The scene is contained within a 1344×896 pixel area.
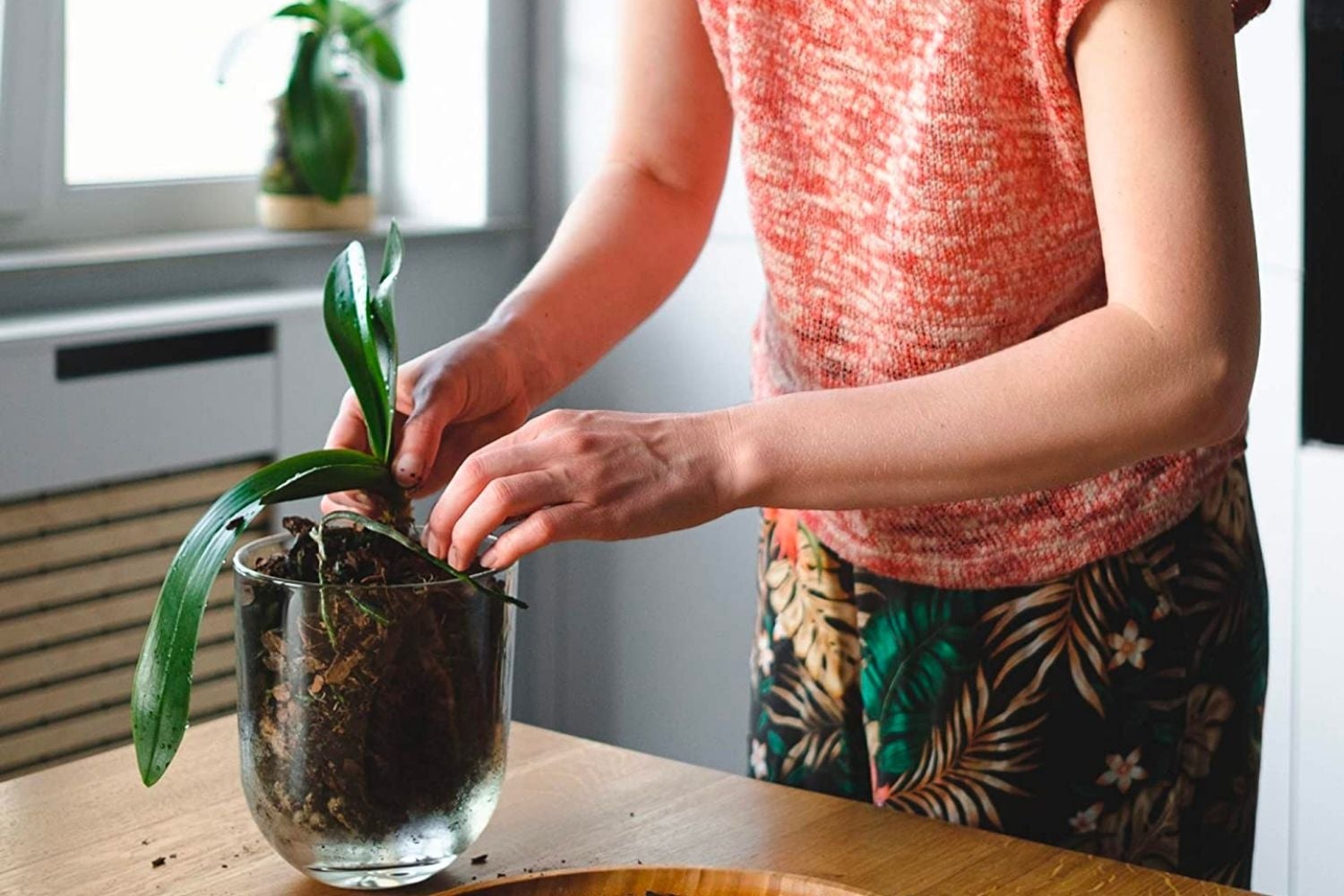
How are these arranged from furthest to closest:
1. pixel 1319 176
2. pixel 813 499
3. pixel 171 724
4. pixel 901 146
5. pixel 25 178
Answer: pixel 25 178
pixel 1319 176
pixel 901 146
pixel 813 499
pixel 171 724

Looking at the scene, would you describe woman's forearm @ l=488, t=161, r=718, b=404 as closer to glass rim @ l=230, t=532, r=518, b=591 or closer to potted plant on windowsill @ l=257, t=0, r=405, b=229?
glass rim @ l=230, t=532, r=518, b=591

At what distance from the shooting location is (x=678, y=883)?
0.91 metres

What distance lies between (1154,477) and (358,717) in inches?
22.7

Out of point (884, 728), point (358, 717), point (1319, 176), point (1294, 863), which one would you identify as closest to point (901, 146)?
point (884, 728)

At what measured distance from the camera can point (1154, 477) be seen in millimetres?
1189

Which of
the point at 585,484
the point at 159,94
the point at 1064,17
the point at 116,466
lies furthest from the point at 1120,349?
the point at 159,94

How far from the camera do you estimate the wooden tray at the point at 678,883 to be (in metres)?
0.90

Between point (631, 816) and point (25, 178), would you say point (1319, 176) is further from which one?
point (25, 178)

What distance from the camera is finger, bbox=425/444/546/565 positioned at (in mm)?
919

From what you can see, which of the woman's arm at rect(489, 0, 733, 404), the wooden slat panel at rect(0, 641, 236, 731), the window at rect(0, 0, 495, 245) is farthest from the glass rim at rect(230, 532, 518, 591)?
the window at rect(0, 0, 495, 245)

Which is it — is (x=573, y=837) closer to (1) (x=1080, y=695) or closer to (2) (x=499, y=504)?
(2) (x=499, y=504)

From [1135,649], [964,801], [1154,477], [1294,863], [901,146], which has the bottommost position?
[1294,863]

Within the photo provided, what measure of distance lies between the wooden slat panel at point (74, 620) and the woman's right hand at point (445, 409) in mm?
1065

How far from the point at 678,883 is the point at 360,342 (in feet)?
1.13
